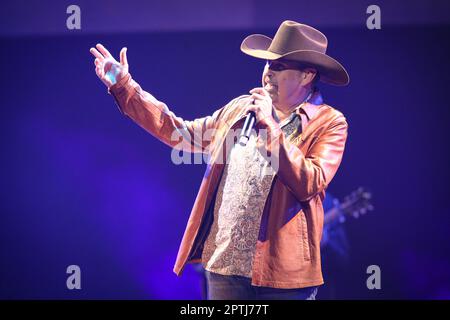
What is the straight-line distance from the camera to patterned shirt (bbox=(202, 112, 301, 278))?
1941 mm

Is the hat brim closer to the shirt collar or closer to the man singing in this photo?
the man singing

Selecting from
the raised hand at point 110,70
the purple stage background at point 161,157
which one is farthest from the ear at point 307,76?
the purple stage background at point 161,157

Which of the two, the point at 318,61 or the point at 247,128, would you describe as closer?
the point at 247,128

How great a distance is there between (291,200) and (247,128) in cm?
33

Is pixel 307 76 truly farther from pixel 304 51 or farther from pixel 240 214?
pixel 240 214

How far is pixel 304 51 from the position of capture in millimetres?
2074

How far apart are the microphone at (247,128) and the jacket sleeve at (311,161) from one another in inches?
3.5

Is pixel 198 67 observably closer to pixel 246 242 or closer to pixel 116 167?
pixel 116 167

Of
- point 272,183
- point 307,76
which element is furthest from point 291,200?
point 307,76

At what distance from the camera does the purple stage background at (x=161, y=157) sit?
3.24m

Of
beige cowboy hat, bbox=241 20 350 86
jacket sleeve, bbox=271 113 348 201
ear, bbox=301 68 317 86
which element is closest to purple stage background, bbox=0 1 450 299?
beige cowboy hat, bbox=241 20 350 86
